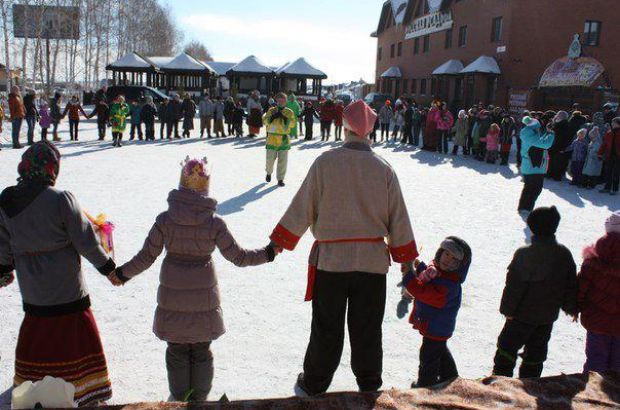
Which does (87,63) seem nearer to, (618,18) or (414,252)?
(618,18)

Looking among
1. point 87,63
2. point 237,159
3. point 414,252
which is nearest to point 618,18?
point 237,159

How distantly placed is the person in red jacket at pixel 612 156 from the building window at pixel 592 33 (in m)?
17.3

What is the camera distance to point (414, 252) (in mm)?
2936

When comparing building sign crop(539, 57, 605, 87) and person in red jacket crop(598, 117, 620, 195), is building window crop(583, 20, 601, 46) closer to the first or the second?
building sign crop(539, 57, 605, 87)

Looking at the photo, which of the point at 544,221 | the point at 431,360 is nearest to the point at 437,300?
the point at 431,360

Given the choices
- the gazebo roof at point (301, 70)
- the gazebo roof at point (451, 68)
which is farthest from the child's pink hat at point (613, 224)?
the gazebo roof at point (301, 70)

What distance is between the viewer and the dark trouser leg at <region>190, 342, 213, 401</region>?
294cm

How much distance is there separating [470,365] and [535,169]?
5.00 m

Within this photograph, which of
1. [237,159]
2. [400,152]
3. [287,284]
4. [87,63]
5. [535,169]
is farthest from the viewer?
[87,63]

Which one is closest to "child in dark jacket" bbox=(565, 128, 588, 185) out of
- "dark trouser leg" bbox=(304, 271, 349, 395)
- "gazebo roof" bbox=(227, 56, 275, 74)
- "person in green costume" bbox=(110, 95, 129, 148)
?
"dark trouser leg" bbox=(304, 271, 349, 395)

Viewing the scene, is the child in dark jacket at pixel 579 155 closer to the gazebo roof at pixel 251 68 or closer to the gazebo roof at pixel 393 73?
the gazebo roof at pixel 251 68

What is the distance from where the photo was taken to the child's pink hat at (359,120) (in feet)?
9.52

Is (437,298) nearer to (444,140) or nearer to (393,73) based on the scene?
(444,140)

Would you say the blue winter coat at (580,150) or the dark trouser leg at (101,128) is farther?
the dark trouser leg at (101,128)
